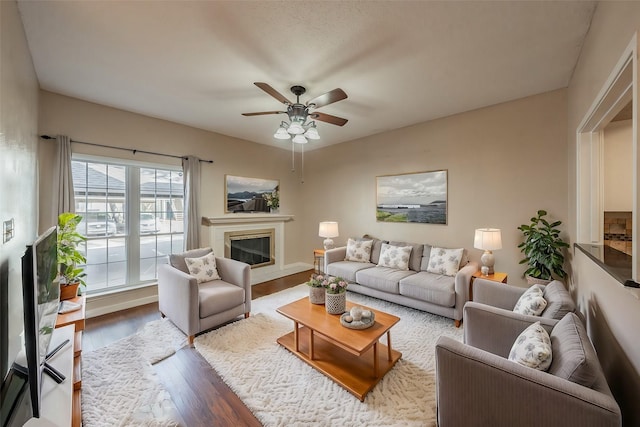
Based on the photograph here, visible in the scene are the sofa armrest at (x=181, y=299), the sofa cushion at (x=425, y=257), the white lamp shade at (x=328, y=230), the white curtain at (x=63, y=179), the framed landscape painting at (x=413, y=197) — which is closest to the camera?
the sofa armrest at (x=181, y=299)

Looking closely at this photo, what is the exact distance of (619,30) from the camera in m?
1.38

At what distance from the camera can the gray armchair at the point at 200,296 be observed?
260cm

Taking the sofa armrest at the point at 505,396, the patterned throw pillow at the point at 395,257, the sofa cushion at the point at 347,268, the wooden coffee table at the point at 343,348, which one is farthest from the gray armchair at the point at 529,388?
the sofa cushion at the point at 347,268

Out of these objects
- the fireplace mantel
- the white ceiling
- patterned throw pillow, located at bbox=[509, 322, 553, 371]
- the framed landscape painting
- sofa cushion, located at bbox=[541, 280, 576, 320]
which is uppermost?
the white ceiling

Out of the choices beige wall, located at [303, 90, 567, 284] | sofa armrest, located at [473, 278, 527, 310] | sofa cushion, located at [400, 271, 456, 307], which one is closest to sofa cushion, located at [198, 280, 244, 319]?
sofa cushion, located at [400, 271, 456, 307]

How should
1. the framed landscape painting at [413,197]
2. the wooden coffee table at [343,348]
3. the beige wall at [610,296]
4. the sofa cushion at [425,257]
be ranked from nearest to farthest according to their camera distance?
the beige wall at [610,296] → the wooden coffee table at [343,348] → the sofa cushion at [425,257] → the framed landscape painting at [413,197]

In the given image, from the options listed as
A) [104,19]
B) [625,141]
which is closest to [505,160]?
[625,141]

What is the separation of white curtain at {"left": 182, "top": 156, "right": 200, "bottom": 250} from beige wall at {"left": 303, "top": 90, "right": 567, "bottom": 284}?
2.83 m

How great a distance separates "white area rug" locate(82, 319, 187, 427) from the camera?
1.72m

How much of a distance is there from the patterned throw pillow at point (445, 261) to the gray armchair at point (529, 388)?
5.99ft

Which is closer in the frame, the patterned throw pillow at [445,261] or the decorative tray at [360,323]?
the decorative tray at [360,323]

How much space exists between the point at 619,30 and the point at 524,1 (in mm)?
575

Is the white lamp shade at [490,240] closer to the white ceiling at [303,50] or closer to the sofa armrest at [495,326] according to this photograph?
the sofa armrest at [495,326]

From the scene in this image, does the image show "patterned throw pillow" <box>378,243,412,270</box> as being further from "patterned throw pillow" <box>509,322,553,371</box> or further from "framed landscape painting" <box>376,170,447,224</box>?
"patterned throw pillow" <box>509,322,553,371</box>
